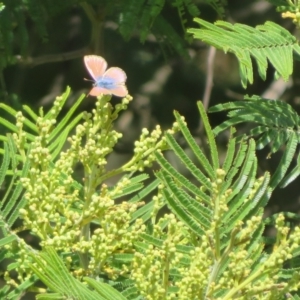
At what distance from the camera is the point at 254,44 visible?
2.91 feet

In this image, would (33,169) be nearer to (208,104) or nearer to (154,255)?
(154,255)

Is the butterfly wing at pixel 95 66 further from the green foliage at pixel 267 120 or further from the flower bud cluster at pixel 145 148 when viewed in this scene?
the green foliage at pixel 267 120

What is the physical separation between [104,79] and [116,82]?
0.05 ft

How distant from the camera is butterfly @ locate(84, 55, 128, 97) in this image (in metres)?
0.82

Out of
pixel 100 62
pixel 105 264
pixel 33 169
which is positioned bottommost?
pixel 105 264

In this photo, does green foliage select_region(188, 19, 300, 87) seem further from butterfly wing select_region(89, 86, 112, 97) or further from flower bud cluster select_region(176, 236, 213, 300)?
flower bud cluster select_region(176, 236, 213, 300)

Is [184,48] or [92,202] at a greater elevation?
[184,48]

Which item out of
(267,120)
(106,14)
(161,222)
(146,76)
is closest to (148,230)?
(161,222)

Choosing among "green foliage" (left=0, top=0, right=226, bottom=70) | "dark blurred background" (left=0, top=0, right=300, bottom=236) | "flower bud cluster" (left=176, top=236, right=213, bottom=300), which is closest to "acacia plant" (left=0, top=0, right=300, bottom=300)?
"flower bud cluster" (left=176, top=236, right=213, bottom=300)

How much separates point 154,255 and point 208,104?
1358 mm

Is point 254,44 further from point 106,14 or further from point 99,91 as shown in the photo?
point 106,14

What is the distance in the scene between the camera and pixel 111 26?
2.10 metres

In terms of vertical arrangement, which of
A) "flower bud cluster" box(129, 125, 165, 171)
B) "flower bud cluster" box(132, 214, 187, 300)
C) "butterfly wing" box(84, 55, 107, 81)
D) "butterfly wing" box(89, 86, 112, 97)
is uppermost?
"butterfly wing" box(84, 55, 107, 81)

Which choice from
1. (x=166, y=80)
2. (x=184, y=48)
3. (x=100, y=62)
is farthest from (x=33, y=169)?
(x=166, y=80)
